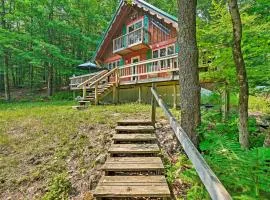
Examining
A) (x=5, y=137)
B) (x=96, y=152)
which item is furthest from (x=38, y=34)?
(x=96, y=152)

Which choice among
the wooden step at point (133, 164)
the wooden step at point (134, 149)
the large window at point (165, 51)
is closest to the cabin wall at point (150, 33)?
the large window at point (165, 51)

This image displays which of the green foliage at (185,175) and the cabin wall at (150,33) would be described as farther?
the cabin wall at (150,33)

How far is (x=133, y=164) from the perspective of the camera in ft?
14.6

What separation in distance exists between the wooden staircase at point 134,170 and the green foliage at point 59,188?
0.84 meters

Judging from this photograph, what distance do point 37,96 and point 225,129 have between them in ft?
70.3

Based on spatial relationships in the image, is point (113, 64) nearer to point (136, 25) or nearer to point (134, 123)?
point (136, 25)

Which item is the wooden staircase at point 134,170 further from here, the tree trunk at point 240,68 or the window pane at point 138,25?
the window pane at point 138,25

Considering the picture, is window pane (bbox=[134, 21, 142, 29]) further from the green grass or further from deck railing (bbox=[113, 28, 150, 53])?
the green grass

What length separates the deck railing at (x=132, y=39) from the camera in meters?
17.6

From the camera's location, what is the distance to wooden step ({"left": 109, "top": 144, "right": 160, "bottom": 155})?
493 centimetres

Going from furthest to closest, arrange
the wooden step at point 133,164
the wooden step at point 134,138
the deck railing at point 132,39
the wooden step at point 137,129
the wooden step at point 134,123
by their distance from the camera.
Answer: the deck railing at point 132,39, the wooden step at point 134,123, the wooden step at point 137,129, the wooden step at point 134,138, the wooden step at point 133,164

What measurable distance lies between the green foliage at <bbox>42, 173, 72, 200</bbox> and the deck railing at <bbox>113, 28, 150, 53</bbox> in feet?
45.7

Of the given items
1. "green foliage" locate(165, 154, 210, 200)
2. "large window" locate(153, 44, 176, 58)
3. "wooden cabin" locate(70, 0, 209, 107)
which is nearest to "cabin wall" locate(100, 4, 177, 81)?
"wooden cabin" locate(70, 0, 209, 107)

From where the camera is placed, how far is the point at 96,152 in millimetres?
5625
